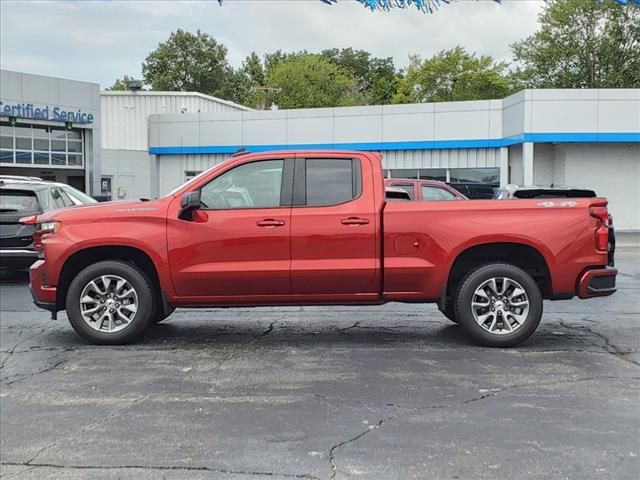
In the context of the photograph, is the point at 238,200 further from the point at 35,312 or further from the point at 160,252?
the point at 35,312

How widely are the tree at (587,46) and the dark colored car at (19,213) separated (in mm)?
46259

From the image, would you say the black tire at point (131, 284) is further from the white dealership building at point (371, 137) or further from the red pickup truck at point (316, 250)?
the white dealership building at point (371, 137)

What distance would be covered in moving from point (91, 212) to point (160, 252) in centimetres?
84

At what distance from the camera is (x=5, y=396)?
5340mm

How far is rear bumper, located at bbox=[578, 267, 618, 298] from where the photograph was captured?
664 centimetres

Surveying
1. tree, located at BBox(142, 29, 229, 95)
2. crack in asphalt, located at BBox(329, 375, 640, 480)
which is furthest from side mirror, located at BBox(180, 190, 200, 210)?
tree, located at BBox(142, 29, 229, 95)

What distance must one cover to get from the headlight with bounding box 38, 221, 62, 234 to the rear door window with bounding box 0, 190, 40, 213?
5.17 meters

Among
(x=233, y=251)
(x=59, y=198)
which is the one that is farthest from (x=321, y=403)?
(x=59, y=198)

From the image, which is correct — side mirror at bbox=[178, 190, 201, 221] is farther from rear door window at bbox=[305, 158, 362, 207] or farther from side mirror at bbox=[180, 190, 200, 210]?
rear door window at bbox=[305, 158, 362, 207]

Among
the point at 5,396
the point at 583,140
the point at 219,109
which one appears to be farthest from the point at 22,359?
the point at 219,109

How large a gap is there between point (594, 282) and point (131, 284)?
15.0ft

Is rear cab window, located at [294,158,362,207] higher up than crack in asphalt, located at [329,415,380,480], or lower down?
higher up

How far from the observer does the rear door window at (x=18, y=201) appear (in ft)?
37.9

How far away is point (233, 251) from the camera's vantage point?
664cm
